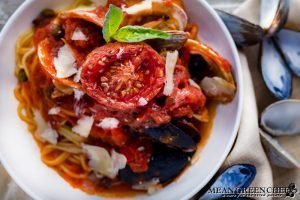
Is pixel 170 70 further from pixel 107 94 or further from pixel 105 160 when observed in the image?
pixel 105 160

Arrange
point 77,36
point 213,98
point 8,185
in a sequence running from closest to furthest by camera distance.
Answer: point 77,36 → point 213,98 → point 8,185

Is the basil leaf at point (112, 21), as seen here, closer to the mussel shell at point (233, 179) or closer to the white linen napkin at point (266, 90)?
the white linen napkin at point (266, 90)

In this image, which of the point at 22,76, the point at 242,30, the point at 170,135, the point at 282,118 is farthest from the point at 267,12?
the point at 22,76

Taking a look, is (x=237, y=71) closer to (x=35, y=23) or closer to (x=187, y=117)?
(x=187, y=117)

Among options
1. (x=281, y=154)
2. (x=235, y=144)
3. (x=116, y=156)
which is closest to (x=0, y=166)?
(x=116, y=156)

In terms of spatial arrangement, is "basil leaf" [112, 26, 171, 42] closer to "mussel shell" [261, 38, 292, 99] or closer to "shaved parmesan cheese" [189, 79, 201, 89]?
"shaved parmesan cheese" [189, 79, 201, 89]

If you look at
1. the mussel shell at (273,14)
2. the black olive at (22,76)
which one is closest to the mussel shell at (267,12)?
the mussel shell at (273,14)
